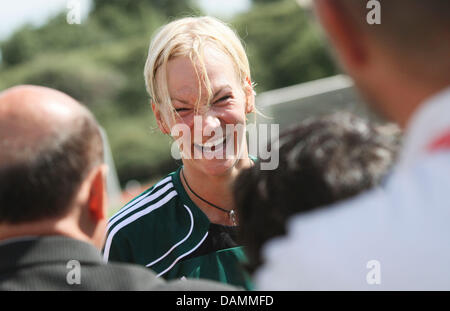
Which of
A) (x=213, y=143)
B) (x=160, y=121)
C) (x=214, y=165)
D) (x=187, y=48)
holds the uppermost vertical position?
(x=187, y=48)

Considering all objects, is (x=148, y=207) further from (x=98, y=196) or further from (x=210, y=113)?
(x=98, y=196)

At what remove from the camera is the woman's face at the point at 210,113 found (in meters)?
2.49

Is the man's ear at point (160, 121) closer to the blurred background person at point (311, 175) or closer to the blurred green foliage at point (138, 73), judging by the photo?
the blurred background person at point (311, 175)

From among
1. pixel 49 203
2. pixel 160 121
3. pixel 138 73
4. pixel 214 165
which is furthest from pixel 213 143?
pixel 138 73

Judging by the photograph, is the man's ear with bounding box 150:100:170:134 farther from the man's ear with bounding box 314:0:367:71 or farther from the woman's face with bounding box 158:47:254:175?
the man's ear with bounding box 314:0:367:71

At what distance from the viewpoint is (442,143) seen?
877mm

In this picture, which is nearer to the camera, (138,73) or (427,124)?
(427,124)

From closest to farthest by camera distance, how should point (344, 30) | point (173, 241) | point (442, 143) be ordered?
1. point (442, 143)
2. point (344, 30)
3. point (173, 241)

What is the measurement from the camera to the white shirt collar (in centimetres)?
88

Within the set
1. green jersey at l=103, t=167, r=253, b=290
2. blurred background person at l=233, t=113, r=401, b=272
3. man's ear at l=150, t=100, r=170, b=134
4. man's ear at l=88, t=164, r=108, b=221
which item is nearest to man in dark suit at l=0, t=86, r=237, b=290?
man's ear at l=88, t=164, r=108, b=221

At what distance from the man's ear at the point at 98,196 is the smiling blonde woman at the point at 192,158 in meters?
0.92

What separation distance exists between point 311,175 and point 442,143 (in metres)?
0.44

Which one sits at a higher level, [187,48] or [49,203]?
[187,48]

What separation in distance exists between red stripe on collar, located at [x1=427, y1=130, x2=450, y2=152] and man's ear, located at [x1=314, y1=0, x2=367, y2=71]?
0.67 feet
